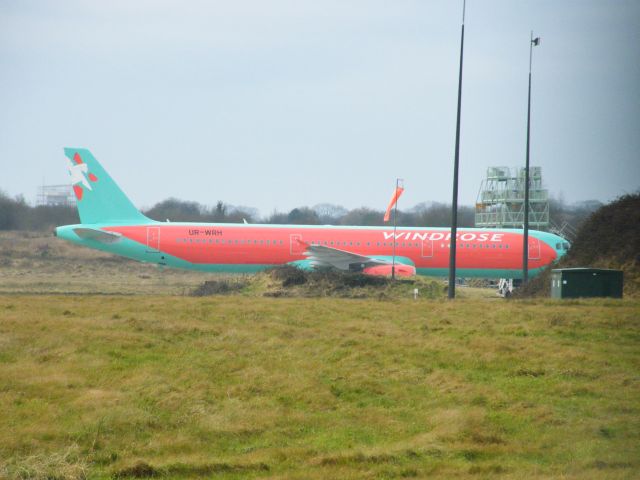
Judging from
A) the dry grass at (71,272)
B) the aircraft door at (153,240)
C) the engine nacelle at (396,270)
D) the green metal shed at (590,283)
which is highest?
the aircraft door at (153,240)

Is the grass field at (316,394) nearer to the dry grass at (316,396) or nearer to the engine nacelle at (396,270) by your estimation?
the dry grass at (316,396)

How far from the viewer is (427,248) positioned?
42.8 m

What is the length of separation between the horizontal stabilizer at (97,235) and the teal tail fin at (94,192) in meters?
1.11

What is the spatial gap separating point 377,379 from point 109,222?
30032 mm

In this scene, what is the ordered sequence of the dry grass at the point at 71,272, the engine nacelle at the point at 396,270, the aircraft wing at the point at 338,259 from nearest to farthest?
1. the dry grass at the point at 71,272
2. the engine nacelle at the point at 396,270
3. the aircraft wing at the point at 338,259

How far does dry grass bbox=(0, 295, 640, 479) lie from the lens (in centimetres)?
1037

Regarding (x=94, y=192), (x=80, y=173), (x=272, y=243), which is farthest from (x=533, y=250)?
(x=80, y=173)

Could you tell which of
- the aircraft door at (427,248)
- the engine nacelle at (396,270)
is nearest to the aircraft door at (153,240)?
Result: the engine nacelle at (396,270)

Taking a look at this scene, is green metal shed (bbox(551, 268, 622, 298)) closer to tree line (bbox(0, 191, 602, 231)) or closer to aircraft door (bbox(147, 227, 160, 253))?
aircraft door (bbox(147, 227, 160, 253))

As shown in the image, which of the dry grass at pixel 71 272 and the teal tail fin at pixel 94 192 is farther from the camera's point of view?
the teal tail fin at pixel 94 192

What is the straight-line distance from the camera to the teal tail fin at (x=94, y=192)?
41.8 meters

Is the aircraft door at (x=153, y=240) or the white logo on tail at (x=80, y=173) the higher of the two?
the white logo on tail at (x=80, y=173)

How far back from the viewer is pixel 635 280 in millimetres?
29781

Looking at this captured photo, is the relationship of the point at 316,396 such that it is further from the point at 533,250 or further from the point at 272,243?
the point at 533,250
